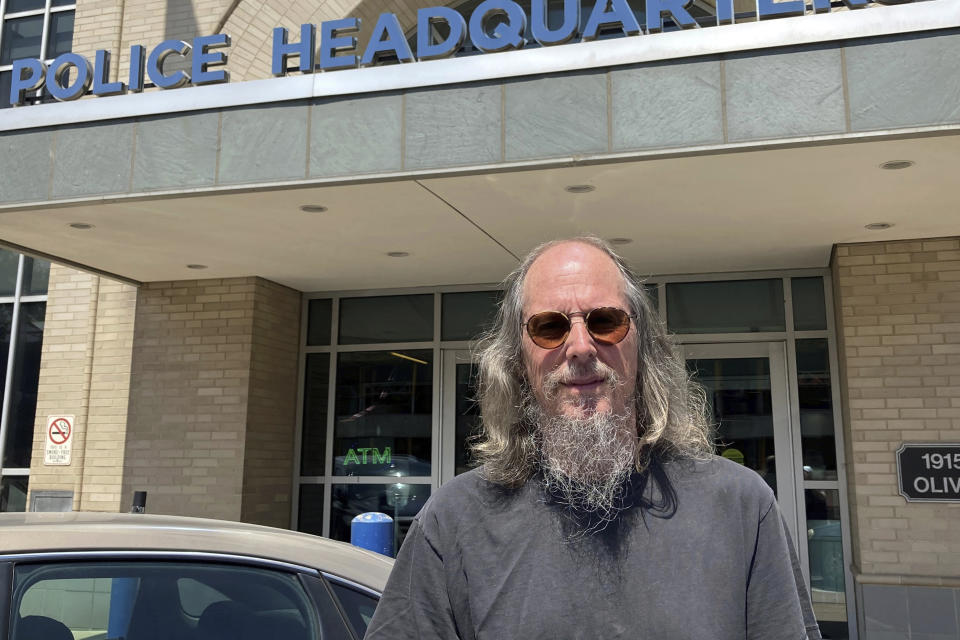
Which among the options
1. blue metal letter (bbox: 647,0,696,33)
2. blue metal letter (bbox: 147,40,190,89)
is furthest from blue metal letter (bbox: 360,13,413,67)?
blue metal letter (bbox: 647,0,696,33)

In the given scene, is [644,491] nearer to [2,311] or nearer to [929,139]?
[929,139]

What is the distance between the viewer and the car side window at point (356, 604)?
248 centimetres

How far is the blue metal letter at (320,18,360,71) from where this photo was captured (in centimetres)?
692

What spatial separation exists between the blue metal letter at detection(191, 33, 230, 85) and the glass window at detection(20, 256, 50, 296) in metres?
5.26

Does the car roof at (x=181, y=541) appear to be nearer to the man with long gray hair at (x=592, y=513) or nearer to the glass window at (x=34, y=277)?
the man with long gray hair at (x=592, y=513)

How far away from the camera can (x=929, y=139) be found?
556 cm

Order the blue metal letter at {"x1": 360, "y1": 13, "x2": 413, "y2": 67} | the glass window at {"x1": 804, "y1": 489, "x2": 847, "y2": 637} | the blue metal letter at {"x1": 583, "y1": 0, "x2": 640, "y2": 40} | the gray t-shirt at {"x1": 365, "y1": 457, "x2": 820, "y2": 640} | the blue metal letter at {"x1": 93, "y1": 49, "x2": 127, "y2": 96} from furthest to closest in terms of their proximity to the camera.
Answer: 1. the glass window at {"x1": 804, "y1": 489, "x2": 847, "y2": 637}
2. the blue metal letter at {"x1": 93, "y1": 49, "x2": 127, "y2": 96}
3. the blue metal letter at {"x1": 360, "y1": 13, "x2": 413, "y2": 67}
4. the blue metal letter at {"x1": 583, "y1": 0, "x2": 640, "y2": 40}
5. the gray t-shirt at {"x1": 365, "y1": 457, "x2": 820, "y2": 640}

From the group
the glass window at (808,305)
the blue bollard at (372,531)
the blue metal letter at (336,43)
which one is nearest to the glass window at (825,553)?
the glass window at (808,305)

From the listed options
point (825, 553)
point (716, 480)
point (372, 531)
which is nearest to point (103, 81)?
point (372, 531)

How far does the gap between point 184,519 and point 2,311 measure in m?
10.1

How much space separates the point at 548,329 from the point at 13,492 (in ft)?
37.3

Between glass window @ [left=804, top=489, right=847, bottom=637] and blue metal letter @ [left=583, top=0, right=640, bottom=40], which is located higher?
blue metal letter @ [left=583, top=0, right=640, bottom=40]

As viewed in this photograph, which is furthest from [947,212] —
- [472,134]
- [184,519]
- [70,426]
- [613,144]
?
[70,426]

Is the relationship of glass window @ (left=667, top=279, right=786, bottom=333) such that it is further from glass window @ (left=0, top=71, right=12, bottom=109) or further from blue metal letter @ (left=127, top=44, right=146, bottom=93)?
glass window @ (left=0, top=71, right=12, bottom=109)
